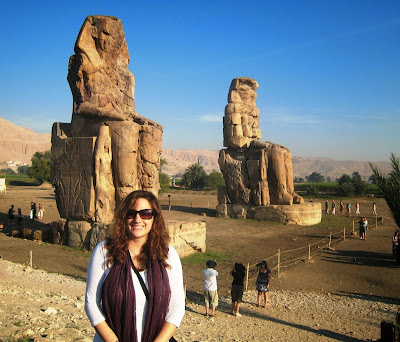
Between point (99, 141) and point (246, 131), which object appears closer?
point (99, 141)

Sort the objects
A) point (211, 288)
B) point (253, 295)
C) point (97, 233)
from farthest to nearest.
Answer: point (97, 233)
point (253, 295)
point (211, 288)

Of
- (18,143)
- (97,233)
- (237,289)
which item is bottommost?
(237,289)

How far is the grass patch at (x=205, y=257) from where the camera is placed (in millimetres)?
10164

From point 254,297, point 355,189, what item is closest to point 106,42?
point 254,297

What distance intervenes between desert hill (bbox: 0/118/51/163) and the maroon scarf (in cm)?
12515

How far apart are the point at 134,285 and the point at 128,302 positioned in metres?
0.10

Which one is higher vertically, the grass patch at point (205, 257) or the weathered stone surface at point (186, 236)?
the weathered stone surface at point (186, 236)

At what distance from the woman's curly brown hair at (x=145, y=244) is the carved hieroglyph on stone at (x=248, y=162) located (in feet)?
52.2

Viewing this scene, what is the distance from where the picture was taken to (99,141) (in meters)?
10.1

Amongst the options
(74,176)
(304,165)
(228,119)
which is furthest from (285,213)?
(304,165)

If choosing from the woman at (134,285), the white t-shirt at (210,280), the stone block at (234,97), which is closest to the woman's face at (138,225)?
the woman at (134,285)

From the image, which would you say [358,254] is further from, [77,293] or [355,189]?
[355,189]

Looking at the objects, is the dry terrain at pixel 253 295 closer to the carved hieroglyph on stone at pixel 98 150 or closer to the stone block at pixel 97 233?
the stone block at pixel 97 233

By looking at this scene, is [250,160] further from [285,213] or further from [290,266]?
[290,266]
